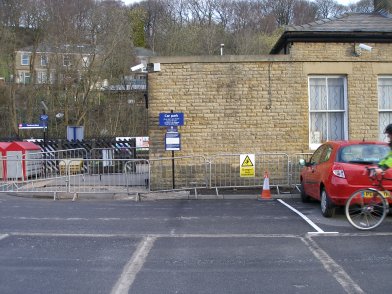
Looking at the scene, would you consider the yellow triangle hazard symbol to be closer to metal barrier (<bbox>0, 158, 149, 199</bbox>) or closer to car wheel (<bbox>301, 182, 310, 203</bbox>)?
car wheel (<bbox>301, 182, 310, 203</bbox>)

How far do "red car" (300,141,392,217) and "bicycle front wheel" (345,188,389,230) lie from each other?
2.16 ft

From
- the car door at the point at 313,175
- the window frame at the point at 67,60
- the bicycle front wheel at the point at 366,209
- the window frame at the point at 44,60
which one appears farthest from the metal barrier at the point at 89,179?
the window frame at the point at 44,60

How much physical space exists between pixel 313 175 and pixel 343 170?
5.30ft

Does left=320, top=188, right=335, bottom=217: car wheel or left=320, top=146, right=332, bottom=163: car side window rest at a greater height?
left=320, top=146, right=332, bottom=163: car side window

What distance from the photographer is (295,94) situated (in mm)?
15141

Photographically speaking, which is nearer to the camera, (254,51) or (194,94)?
(194,94)

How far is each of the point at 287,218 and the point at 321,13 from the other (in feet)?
178

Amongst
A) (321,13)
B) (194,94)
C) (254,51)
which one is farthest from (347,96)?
(321,13)

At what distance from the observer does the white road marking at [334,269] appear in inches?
212

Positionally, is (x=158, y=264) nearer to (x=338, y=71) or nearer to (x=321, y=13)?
(x=338, y=71)

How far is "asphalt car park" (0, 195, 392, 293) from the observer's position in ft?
18.4

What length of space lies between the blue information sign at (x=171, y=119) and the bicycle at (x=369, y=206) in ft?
23.1

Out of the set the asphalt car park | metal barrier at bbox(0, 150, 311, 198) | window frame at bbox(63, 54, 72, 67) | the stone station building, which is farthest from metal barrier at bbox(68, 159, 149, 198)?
window frame at bbox(63, 54, 72, 67)

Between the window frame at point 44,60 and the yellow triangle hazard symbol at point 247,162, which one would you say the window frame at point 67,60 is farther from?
the yellow triangle hazard symbol at point 247,162
